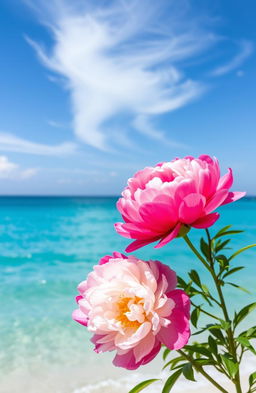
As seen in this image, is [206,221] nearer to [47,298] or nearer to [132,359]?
[132,359]

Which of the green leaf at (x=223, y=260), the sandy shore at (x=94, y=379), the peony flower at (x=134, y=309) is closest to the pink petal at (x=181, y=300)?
the peony flower at (x=134, y=309)

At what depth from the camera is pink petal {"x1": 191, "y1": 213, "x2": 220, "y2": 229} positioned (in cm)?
51

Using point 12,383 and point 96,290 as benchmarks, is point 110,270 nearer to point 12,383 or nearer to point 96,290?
point 96,290

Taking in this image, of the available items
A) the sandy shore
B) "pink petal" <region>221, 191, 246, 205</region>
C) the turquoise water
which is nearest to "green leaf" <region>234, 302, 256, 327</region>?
"pink petal" <region>221, 191, 246, 205</region>

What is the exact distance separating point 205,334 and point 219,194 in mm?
3588

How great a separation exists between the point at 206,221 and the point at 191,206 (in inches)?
1.3

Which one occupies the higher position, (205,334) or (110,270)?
(110,270)

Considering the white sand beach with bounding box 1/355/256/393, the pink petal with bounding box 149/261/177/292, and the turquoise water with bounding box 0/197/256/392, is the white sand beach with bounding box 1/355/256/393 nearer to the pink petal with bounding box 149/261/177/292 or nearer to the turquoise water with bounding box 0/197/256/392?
the turquoise water with bounding box 0/197/256/392

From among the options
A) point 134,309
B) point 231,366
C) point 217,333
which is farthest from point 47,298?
point 134,309

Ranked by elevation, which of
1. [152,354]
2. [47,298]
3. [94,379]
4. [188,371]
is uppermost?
[152,354]

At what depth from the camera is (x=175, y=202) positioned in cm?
52

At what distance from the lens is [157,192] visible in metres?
0.52

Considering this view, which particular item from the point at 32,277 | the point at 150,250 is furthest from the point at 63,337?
the point at 150,250

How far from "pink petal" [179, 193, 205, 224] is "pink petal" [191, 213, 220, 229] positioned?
0.01m
